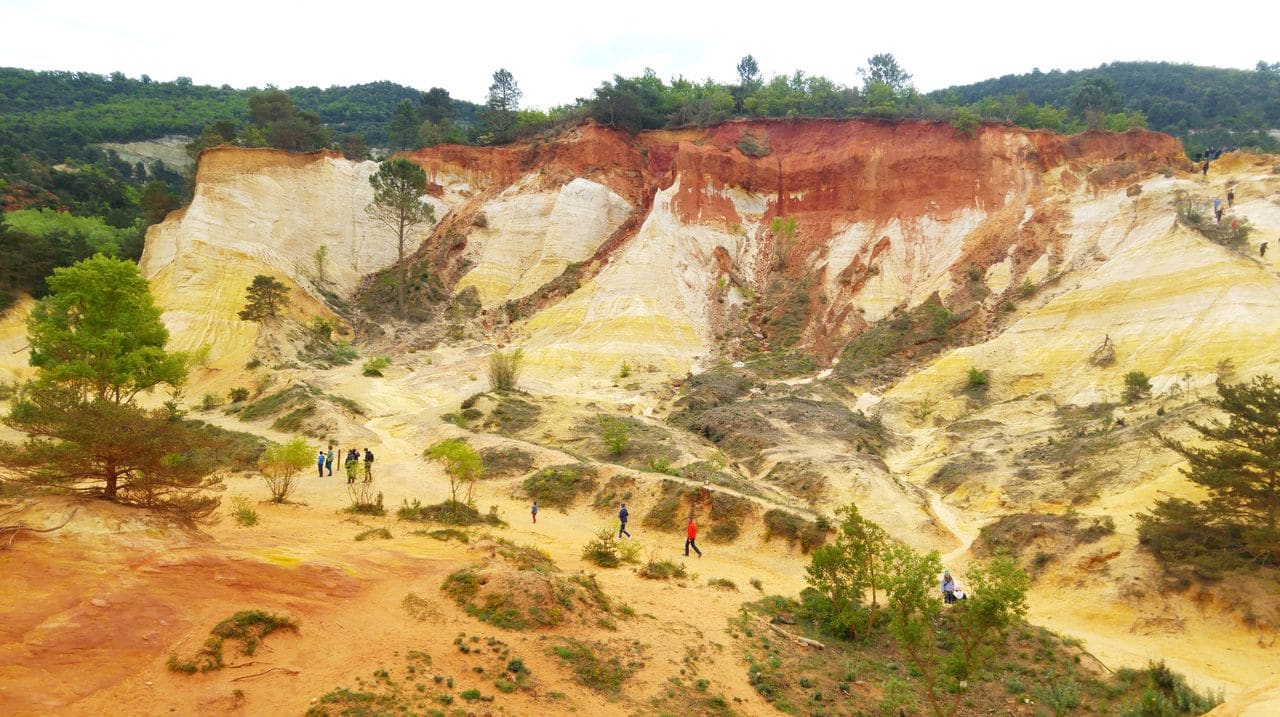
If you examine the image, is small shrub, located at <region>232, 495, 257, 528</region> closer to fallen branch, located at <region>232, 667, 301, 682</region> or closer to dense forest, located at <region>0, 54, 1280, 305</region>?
fallen branch, located at <region>232, 667, 301, 682</region>

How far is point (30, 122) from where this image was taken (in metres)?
90.7

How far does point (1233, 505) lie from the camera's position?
52.1 feet

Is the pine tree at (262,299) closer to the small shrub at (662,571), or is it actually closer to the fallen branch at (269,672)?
the small shrub at (662,571)

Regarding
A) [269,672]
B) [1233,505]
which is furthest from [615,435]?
[269,672]

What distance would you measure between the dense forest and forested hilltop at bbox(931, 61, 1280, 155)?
27cm

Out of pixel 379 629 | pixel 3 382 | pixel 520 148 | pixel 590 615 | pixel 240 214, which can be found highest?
pixel 520 148

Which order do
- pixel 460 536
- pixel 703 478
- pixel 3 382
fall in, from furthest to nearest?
pixel 3 382 → pixel 703 478 → pixel 460 536

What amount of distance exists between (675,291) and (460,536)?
35840mm

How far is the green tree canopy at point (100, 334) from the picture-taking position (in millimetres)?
24359

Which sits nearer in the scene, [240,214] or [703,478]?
[703,478]

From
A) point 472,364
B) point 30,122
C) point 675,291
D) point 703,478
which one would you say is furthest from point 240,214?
point 30,122

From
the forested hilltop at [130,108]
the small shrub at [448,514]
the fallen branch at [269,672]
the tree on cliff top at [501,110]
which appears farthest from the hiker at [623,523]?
the forested hilltop at [130,108]

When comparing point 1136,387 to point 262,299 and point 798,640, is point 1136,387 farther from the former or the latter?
point 262,299

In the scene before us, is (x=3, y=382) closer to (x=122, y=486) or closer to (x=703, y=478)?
(x=122, y=486)
